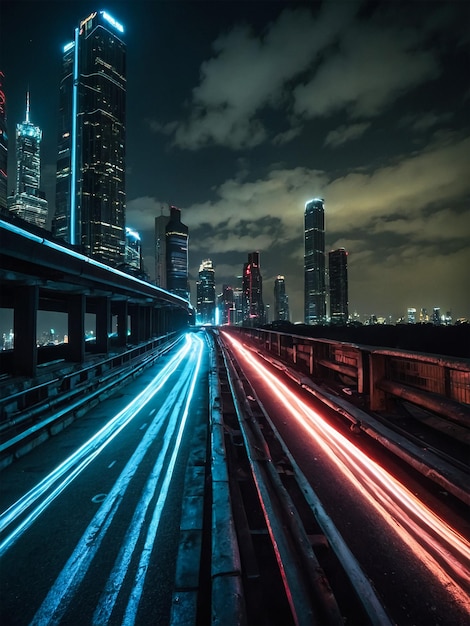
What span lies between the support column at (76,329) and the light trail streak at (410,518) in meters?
9.84

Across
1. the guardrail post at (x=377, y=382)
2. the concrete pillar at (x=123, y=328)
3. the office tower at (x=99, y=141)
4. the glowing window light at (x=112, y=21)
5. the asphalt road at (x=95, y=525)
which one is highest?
the glowing window light at (x=112, y=21)

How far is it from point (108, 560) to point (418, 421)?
5769 mm

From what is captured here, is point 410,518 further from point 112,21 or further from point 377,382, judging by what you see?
point 112,21

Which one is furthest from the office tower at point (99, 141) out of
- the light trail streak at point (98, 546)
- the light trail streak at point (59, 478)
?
the light trail streak at point (98, 546)

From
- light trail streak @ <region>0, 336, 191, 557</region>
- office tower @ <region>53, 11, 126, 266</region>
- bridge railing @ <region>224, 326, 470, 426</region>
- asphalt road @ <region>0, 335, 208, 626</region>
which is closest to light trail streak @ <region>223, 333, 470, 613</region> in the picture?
bridge railing @ <region>224, 326, 470, 426</region>

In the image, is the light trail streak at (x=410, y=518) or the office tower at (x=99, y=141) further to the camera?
the office tower at (x=99, y=141)

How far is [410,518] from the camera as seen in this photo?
3150mm

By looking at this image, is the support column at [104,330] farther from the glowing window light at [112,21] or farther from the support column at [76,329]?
the glowing window light at [112,21]

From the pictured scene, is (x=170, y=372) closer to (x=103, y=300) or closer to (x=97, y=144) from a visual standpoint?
(x=103, y=300)

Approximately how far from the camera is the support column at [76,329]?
1125 centimetres

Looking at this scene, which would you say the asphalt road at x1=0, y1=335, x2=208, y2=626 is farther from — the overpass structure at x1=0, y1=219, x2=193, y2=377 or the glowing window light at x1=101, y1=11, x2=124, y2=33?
the glowing window light at x1=101, y1=11, x2=124, y2=33

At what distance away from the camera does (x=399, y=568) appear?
2.56 meters

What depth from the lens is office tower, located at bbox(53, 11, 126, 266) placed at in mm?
158250

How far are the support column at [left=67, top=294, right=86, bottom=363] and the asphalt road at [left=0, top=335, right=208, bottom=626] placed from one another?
549cm
